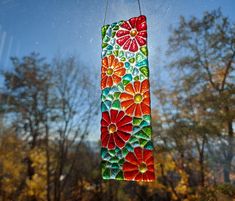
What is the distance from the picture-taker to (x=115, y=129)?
3.69 ft

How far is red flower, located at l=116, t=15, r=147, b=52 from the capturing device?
1211 mm

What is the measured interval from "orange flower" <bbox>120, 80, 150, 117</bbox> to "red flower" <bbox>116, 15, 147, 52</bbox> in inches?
8.6

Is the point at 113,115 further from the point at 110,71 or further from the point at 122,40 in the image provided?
the point at 122,40

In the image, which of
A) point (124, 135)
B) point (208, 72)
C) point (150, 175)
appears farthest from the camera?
point (208, 72)

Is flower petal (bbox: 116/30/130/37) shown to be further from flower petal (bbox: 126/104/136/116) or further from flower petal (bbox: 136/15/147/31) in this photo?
flower petal (bbox: 126/104/136/116)

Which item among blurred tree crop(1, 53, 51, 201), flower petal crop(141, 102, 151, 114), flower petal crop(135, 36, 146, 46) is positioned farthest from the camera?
blurred tree crop(1, 53, 51, 201)

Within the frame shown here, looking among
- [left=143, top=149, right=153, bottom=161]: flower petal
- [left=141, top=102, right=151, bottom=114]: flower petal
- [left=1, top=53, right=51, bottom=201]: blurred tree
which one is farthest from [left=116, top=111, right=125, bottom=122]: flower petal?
[left=1, top=53, right=51, bottom=201]: blurred tree

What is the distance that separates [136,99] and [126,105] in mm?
60

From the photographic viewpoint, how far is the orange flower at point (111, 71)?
1213 millimetres

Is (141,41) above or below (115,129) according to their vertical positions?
above

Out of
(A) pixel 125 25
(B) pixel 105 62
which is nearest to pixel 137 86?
(B) pixel 105 62

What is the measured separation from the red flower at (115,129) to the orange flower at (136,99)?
0.04 metres

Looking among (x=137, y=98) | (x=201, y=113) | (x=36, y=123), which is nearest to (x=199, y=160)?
(x=201, y=113)

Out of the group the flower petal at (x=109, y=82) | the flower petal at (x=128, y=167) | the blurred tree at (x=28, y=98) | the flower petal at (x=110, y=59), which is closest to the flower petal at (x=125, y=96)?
the flower petal at (x=109, y=82)
